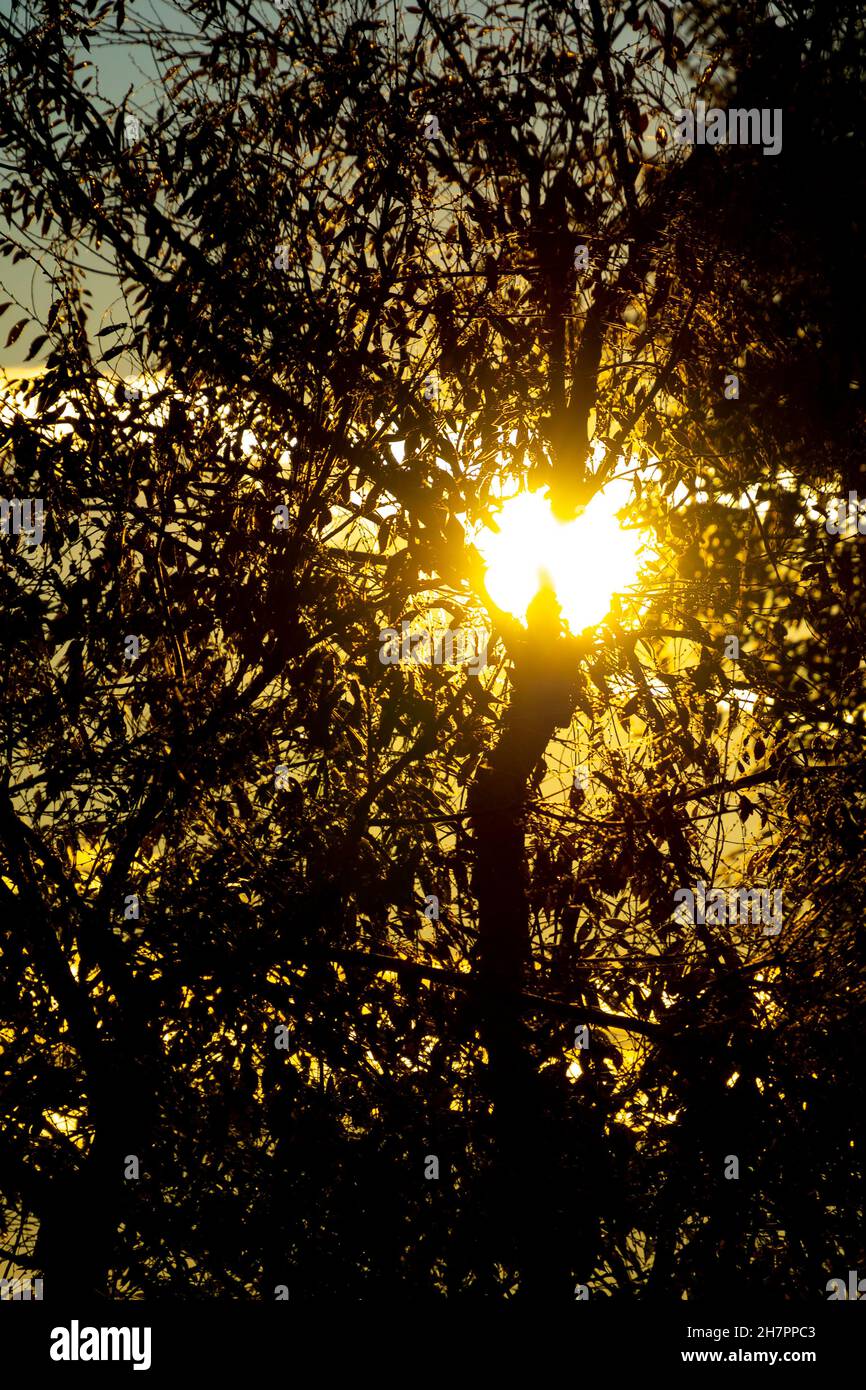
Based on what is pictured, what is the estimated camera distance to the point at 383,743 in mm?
5266

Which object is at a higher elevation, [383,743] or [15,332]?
[15,332]

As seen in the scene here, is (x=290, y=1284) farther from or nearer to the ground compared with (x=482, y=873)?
nearer to the ground

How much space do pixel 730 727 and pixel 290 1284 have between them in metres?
3.57

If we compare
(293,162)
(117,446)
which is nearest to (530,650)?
(117,446)

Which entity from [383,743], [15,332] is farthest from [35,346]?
[383,743]

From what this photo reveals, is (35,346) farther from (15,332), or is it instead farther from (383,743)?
(383,743)

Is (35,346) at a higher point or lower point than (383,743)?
higher

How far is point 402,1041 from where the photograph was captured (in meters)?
5.24

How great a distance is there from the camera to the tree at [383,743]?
16.4 feet

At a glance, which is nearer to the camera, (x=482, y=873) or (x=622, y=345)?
(x=482, y=873)

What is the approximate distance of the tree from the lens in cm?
501
